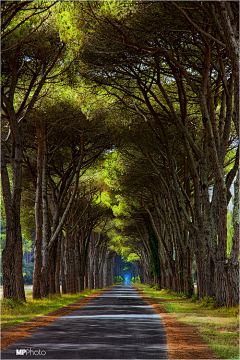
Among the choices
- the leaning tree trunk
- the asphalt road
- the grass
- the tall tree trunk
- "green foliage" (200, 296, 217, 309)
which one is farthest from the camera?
the tall tree trunk

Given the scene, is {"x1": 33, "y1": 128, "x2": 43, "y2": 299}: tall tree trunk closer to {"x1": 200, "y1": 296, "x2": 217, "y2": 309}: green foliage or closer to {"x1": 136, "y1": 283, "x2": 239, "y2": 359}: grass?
{"x1": 136, "y1": 283, "x2": 239, "y2": 359}: grass

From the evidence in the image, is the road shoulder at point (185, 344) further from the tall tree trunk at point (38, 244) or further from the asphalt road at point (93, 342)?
the tall tree trunk at point (38, 244)

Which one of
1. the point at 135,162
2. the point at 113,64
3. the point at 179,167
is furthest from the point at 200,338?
the point at 179,167

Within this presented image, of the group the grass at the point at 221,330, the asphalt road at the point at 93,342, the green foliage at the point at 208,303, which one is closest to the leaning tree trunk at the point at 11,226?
the asphalt road at the point at 93,342

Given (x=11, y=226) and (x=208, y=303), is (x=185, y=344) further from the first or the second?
(x=11, y=226)

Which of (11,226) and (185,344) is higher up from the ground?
(11,226)

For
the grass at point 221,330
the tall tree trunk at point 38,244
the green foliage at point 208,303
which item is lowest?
the green foliage at point 208,303

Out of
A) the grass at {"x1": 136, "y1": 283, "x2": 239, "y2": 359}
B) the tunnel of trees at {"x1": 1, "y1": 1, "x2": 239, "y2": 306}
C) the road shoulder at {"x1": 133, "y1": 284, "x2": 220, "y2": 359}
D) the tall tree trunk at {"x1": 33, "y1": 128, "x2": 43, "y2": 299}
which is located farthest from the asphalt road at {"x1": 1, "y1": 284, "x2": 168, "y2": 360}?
the tall tree trunk at {"x1": 33, "y1": 128, "x2": 43, "y2": 299}

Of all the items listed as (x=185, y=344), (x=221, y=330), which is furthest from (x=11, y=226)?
(x=185, y=344)

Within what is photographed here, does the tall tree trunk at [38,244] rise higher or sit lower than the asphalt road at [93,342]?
higher

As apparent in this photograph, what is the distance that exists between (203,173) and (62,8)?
287 inches

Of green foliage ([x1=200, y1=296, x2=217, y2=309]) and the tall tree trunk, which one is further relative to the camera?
the tall tree trunk

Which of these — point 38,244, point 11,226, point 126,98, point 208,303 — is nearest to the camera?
point 11,226

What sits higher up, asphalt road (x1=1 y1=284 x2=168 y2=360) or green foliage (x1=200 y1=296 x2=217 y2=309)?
asphalt road (x1=1 y1=284 x2=168 y2=360)
